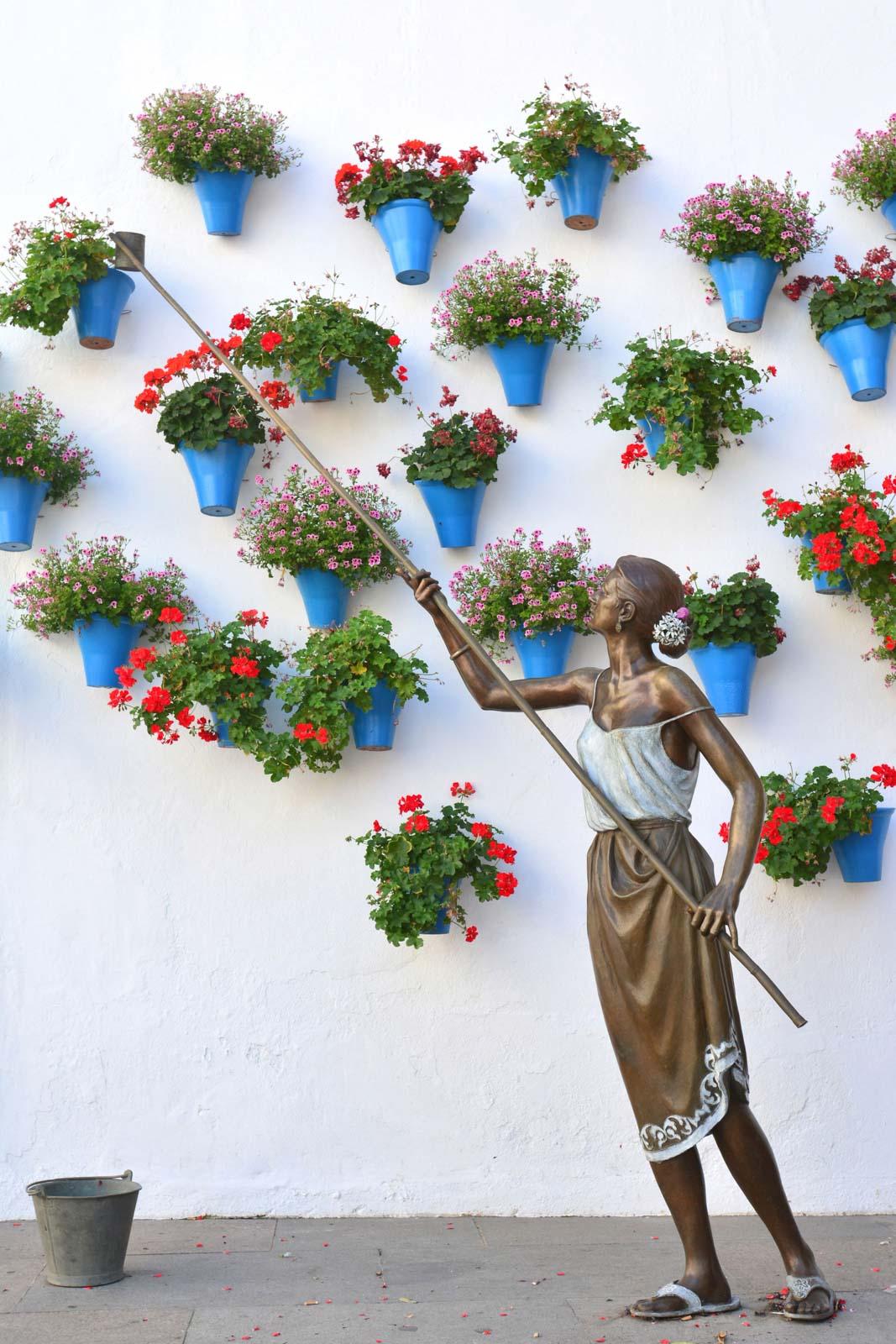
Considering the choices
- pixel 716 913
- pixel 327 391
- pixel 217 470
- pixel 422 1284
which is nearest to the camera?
pixel 716 913

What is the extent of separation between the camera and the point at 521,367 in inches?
182

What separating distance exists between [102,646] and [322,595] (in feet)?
2.30

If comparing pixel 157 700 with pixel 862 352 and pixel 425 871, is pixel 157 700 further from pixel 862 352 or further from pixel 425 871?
pixel 862 352

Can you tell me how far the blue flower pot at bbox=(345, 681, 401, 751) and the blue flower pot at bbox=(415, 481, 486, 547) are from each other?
22.0 inches

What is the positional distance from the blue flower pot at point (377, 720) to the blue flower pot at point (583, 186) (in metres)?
1.76

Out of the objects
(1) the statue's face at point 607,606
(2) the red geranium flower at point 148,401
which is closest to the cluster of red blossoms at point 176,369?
Result: (2) the red geranium flower at point 148,401

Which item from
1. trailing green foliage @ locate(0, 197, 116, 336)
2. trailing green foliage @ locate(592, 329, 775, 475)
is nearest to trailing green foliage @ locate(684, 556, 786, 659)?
trailing green foliage @ locate(592, 329, 775, 475)

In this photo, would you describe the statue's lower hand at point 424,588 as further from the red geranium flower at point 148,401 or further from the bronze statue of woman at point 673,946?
the red geranium flower at point 148,401

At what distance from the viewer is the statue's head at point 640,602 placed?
11.1 feet

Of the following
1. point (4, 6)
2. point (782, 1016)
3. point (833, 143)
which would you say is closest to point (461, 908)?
point (782, 1016)

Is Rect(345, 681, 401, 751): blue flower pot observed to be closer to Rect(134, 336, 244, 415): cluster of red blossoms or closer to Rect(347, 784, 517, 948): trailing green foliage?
Rect(347, 784, 517, 948): trailing green foliage

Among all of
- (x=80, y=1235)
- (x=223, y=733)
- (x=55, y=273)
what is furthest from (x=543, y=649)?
(x=80, y=1235)

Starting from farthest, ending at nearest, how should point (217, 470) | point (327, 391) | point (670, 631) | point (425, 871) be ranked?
1. point (327, 391)
2. point (217, 470)
3. point (425, 871)
4. point (670, 631)

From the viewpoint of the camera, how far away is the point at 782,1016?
446 centimetres
